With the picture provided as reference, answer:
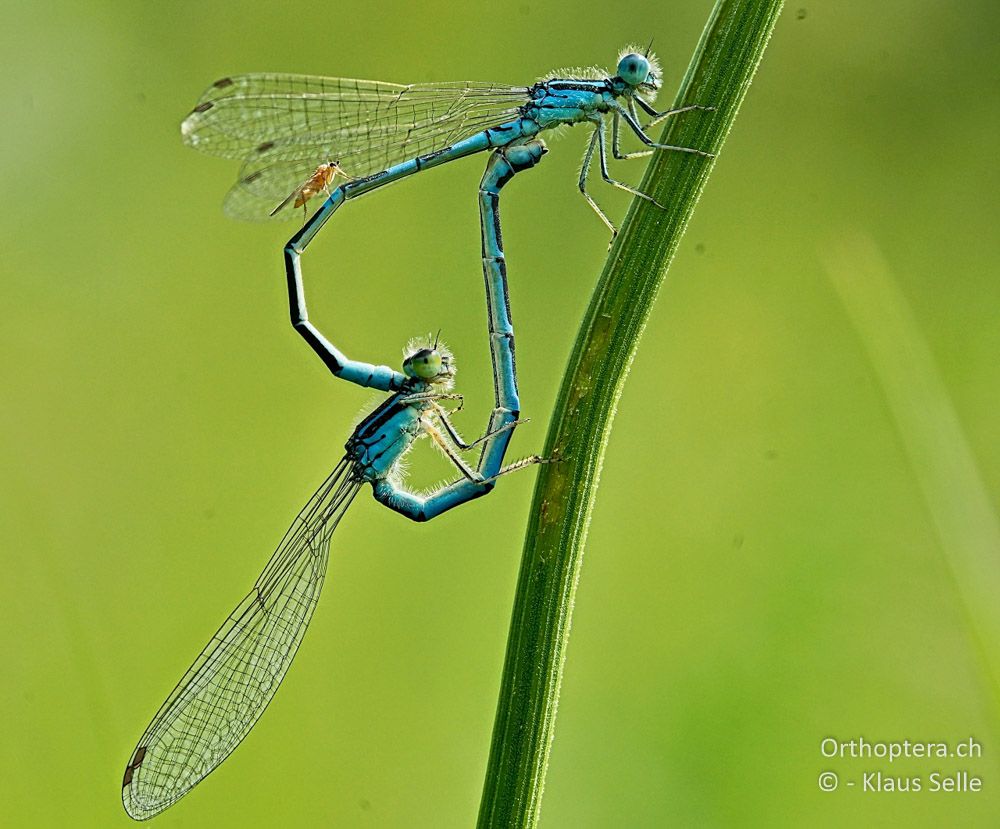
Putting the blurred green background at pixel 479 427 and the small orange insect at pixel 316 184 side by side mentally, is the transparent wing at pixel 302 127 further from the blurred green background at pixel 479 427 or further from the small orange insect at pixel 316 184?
the blurred green background at pixel 479 427

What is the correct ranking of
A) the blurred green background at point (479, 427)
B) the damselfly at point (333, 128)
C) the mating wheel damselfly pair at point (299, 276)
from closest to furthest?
the mating wheel damselfly pair at point (299, 276), the damselfly at point (333, 128), the blurred green background at point (479, 427)

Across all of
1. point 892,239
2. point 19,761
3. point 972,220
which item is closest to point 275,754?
point 19,761

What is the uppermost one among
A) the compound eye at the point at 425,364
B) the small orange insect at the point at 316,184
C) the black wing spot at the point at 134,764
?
the small orange insect at the point at 316,184

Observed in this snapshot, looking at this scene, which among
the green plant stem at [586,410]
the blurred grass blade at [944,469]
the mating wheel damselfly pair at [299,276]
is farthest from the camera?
the mating wheel damselfly pair at [299,276]

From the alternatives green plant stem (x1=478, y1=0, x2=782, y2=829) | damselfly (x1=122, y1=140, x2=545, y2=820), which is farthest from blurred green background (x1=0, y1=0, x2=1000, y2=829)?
green plant stem (x1=478, y1=0, x2=782, y2=829)

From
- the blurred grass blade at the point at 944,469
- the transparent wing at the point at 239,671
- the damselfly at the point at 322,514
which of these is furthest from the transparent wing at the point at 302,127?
the blurred grass blade at the point at 944,469

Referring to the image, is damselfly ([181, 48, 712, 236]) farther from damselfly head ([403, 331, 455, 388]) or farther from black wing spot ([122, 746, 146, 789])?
black wing spot ([122, 746, 146, 789])

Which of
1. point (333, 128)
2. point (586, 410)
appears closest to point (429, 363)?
point (333, 128)

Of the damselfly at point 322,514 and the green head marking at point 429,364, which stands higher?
the green head marking at point 429,364
